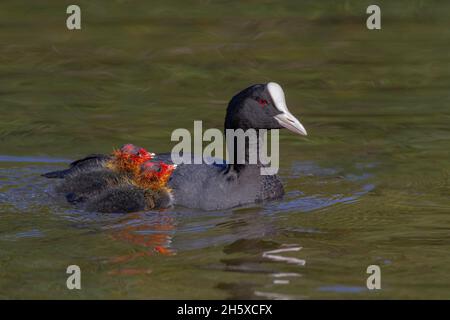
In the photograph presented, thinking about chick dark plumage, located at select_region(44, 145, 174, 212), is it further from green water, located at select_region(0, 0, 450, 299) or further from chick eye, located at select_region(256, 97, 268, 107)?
chick eye, located at select_region(256, 97, 268, 107)

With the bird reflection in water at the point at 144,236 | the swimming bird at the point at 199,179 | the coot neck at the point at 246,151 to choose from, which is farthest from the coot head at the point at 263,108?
the bird reflection in water at the point at 144,236

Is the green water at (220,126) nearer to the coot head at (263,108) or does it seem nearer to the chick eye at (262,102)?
the coot head at (263,108)

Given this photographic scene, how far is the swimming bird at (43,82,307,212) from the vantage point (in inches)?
362

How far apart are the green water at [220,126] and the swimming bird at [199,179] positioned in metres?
0.14

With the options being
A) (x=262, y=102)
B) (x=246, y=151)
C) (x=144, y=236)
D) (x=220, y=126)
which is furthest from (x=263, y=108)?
(x=220, y=126)

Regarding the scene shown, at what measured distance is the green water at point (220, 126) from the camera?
304 inches

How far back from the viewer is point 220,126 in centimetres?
1184

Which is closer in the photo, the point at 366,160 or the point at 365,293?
the point at 365,293

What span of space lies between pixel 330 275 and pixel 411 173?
2.94 metres

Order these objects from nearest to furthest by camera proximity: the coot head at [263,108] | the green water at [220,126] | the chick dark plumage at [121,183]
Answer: the green water at [220,126] → the chick dark plumage at [121,183] → the coot head at [263,108]

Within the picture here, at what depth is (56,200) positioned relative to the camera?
9562mm

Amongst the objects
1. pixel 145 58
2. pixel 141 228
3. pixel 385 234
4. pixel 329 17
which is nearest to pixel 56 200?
pixel 141 228

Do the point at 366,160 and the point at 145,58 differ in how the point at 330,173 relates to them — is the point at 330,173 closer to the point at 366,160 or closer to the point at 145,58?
the point at 366,160

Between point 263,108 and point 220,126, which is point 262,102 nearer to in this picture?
point 263,108
